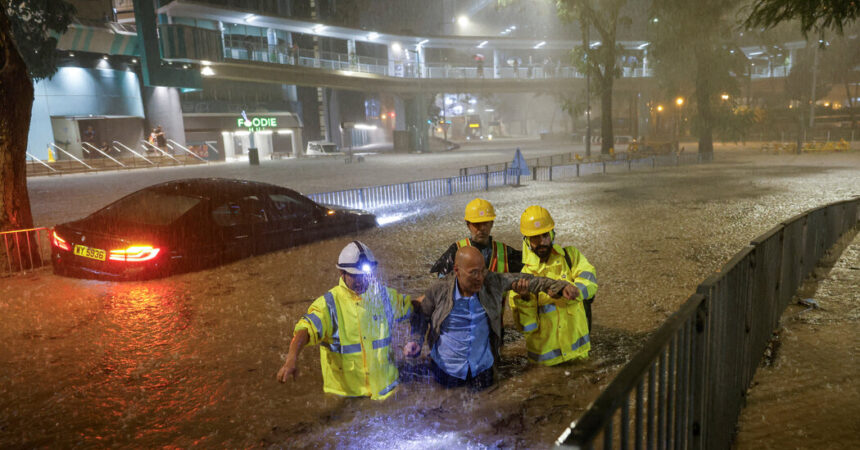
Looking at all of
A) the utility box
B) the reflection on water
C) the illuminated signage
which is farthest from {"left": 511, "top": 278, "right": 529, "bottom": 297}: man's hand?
the utility box

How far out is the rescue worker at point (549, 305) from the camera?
165 inches

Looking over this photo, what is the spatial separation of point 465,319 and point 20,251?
830 cm

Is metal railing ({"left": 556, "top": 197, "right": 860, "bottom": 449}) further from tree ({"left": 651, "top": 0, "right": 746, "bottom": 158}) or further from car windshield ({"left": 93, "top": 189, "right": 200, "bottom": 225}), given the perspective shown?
tree ({"left": 651, "top": 0, "right": 746, "bottom": 158})

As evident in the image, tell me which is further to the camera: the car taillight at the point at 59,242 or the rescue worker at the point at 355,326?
the car taillight at the point at 59,242

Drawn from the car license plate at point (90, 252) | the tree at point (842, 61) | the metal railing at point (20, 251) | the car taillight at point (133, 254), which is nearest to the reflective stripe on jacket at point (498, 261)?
the car taillight at point (133, 254)

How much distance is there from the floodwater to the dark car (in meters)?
0.28

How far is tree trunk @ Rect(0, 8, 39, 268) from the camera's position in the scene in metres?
8.10

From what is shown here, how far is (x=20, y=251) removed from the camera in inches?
341

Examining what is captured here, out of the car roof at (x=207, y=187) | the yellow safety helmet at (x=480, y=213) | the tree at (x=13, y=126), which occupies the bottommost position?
the yellow safety helmet at (x=480, y=213)

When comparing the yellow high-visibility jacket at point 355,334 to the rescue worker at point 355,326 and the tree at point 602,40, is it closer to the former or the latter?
the rescue worker at point 355,326

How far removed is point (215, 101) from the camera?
4131 centimetres

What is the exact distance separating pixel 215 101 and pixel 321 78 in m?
8.18

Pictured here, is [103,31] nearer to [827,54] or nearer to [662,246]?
[662,246]

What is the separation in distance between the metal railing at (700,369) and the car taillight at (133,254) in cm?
622
